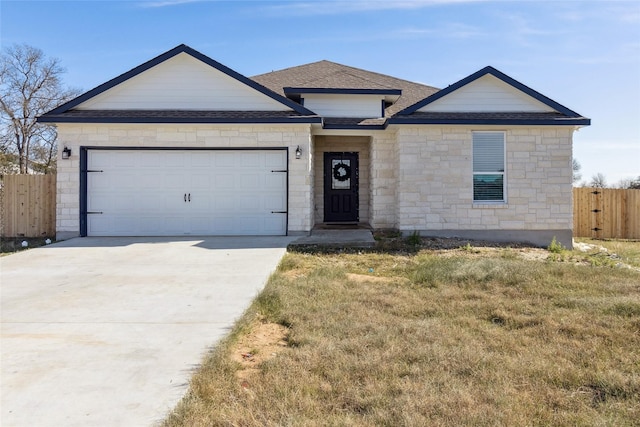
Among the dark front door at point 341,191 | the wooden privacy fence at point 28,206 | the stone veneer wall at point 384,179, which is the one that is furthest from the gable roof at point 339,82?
the wooden privacy fence at point 28,206

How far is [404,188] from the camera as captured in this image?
1115cm

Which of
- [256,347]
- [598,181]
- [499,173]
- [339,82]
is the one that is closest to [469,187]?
[499,173]

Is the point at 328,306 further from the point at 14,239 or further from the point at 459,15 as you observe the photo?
the point at 14,239

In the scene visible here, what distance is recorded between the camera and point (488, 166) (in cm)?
1127

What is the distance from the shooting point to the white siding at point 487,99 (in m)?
11.3

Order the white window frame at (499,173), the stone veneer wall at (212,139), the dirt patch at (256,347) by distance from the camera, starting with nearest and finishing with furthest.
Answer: the dirt patch at (256,347), the stone veneer wall at (212,139), the white window frame at (499,173)

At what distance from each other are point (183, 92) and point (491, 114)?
8323 mm

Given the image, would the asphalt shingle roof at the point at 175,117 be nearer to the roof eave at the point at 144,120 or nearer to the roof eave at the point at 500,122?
the roof eave at the point at 144,120

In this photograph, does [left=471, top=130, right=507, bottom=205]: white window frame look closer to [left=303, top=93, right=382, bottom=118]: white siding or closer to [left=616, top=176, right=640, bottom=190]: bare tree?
[left=303, top=93, right=382, bottom=118]: white siding

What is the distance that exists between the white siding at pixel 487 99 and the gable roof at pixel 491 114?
0.10 metres

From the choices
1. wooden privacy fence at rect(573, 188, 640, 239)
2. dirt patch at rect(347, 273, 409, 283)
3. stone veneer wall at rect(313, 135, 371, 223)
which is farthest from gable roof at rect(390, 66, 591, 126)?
dirt patch at rect(347, 273, 409, 283)

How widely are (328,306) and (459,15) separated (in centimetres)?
871

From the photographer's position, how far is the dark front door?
13938 mm

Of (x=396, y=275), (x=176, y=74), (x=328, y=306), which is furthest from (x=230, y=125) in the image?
(x=328, y=306)
